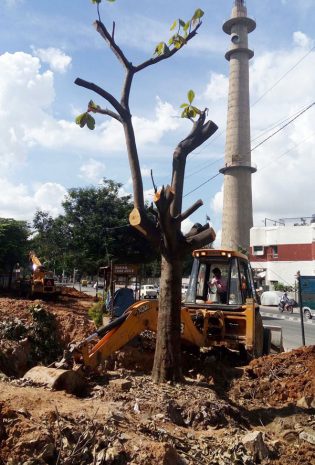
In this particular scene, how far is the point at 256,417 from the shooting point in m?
7.05

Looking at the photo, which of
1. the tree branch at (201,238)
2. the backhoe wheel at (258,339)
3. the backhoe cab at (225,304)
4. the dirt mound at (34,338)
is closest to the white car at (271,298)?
the backhoe cab at (225,304)

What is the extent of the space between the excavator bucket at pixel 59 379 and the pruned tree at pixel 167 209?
1322mm

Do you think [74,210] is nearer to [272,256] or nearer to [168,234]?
[168,234]

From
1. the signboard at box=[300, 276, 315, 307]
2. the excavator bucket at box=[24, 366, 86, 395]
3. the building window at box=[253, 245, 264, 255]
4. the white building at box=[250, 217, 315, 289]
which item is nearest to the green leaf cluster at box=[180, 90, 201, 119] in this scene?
the excavator bucket at box=[24, 366, 86, 395]

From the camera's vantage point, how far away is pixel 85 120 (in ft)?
24.2

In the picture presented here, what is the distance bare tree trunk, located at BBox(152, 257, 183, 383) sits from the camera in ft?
25.0

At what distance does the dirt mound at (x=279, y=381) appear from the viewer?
25.4 feet

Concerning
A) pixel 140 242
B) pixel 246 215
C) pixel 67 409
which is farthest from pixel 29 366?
pixel 246 215

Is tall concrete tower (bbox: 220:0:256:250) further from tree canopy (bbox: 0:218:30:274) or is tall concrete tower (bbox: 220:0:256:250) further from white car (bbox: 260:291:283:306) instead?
tree canopy (bbox: 0:218:30:274)

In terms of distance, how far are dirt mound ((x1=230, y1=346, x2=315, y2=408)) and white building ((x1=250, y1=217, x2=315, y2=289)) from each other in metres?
40.2

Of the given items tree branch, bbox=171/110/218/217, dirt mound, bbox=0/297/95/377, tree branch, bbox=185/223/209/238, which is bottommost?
dirt mound, bbox=0/297/95/377

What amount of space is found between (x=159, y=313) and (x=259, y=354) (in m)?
3.47

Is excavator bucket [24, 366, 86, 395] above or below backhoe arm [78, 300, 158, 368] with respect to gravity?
below

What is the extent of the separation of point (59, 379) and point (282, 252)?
46.9 m
